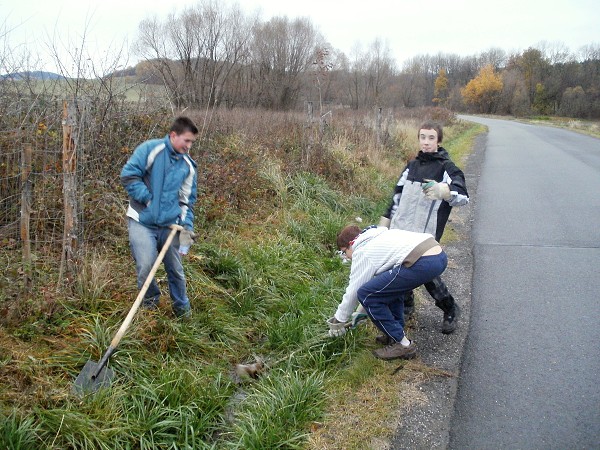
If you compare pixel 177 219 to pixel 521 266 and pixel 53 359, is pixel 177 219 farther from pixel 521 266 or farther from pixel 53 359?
pixel 521 266

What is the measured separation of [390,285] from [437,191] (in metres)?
0.93

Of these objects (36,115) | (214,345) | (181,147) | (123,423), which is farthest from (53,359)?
(36,115)

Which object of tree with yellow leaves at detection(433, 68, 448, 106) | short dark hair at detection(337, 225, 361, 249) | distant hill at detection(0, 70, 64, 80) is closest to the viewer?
short dark hair at detection(337, 225, 361, 249)

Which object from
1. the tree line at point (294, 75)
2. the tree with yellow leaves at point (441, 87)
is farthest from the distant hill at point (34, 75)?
the tree with yellow leaves at point (441, 87)

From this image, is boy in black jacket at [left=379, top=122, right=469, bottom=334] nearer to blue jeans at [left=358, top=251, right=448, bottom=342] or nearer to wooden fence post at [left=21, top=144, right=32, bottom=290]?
blue jeans at [left=358, top=251, right=448, bottom=342]

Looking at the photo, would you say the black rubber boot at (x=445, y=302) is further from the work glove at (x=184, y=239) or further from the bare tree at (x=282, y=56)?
the bare tree at (x=282, y=56)

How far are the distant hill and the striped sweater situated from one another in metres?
4.56

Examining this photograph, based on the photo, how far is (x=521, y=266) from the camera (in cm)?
611

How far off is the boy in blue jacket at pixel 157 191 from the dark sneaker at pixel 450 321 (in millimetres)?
2443

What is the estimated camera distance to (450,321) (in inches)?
175

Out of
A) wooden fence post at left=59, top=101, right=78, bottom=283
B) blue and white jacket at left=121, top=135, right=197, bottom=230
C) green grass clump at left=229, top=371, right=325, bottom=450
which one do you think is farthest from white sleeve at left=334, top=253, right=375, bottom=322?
wooden fence post at left=59, top=101, right=78, bottom=283

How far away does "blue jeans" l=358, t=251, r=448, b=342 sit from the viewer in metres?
3.66

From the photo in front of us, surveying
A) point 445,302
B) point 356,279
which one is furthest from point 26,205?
point 445,302

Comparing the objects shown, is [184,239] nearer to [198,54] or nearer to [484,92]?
[198,54]
